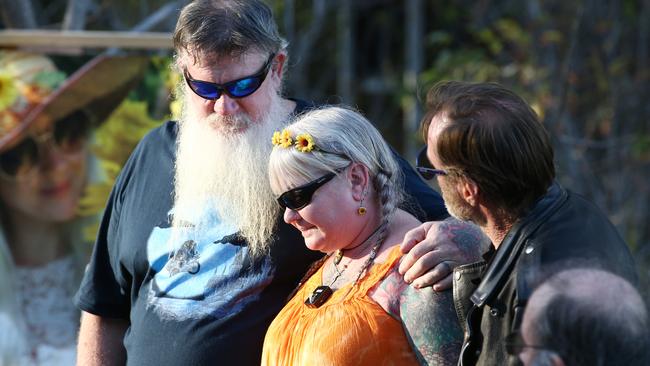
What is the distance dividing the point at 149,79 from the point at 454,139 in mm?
2615

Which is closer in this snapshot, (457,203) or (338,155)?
(457,203)

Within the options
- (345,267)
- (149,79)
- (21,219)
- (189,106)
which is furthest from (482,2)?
(345,267)

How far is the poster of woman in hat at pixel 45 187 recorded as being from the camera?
428 cm

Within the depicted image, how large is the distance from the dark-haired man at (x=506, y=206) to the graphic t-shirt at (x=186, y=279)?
0.67 meters

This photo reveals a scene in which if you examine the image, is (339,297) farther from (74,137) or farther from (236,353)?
(74,137)

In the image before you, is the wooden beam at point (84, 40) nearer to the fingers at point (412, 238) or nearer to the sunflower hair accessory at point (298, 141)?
the sunflower hair accessory at point (298, 141)

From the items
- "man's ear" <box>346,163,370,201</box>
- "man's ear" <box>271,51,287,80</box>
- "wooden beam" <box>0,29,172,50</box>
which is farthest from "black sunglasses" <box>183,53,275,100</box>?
"wooden beam" <box>0,29,172,50</box>

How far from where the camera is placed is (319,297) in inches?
93.7

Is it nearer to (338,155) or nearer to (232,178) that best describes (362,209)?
(338,155)

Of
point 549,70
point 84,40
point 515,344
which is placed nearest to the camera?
point 515,344

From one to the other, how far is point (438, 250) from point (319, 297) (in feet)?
1.08

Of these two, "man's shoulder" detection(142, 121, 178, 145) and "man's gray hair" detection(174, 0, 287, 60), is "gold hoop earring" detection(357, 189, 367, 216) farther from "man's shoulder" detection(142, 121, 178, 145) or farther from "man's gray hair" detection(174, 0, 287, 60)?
"man's shoulder" detection(142, 121, 178, 145)

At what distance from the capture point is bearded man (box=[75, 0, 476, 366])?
8.93 feet

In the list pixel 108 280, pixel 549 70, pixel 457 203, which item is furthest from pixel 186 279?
pixel 549 70
